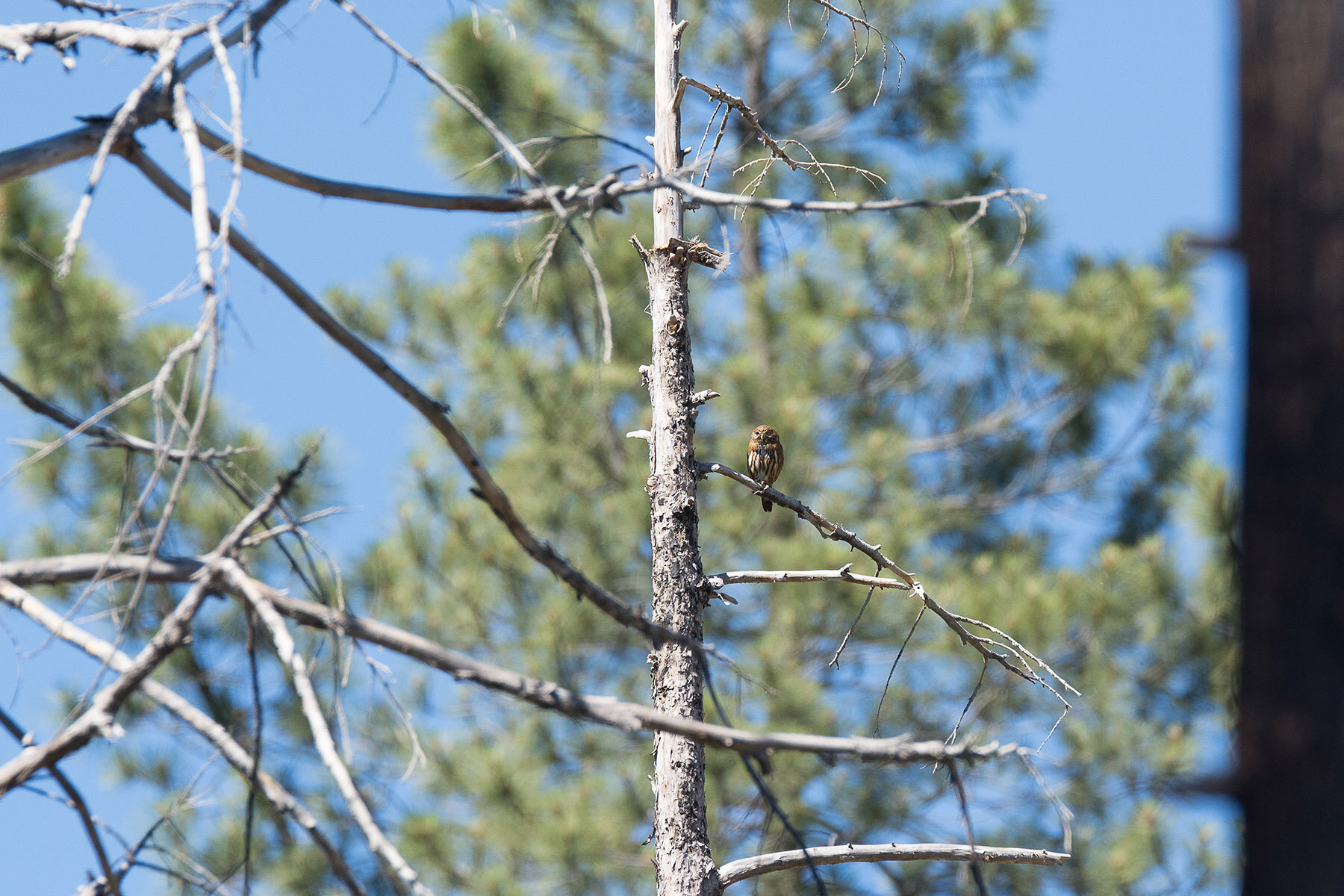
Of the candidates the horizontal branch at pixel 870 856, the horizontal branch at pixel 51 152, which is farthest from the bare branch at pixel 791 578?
the horizontal branch at pixel 51 152

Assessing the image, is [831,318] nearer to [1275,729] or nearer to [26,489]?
[26,489]

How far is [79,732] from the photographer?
174cm

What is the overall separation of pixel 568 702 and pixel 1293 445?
3.41 ft

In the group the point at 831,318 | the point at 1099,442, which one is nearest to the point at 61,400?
Result: the point at 831,318

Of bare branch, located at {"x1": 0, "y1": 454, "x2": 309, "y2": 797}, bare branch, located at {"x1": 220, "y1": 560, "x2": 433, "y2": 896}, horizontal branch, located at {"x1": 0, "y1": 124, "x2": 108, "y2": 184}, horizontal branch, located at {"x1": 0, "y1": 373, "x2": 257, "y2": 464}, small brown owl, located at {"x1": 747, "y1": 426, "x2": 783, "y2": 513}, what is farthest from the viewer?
small brown owl, located at {"x1": 747, "y1": 426, "x2": 783, "y2": 513}

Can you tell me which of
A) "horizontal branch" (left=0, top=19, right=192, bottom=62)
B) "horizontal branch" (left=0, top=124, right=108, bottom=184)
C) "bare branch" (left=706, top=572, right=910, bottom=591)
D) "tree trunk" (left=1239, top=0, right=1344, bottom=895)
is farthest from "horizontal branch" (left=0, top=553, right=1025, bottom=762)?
"bare branch" (left=706, top=572, right=910, bottom=591)

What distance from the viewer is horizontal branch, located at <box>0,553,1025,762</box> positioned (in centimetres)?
169

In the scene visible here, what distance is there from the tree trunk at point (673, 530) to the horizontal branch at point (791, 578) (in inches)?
3.3

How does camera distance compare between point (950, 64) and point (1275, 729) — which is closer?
point (1275, 729)

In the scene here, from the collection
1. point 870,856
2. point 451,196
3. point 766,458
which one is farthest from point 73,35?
point 766,458

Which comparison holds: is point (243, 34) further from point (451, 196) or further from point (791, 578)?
point (791, 578)

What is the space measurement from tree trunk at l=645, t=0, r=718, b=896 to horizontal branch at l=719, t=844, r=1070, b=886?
116 millimetres

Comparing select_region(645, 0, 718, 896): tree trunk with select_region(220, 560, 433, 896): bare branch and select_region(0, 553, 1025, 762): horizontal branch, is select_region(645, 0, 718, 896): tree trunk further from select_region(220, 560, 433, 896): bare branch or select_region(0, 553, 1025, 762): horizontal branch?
select_region(220, 560, 433, 896): bare branch

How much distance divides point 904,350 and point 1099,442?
194cm
